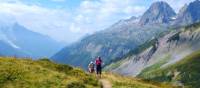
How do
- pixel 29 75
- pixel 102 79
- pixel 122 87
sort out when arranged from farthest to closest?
pixel 102 79, pixel 122 87, pixel 29 75

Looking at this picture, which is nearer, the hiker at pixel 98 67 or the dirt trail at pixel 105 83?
the dirt trail at pixel 105 83

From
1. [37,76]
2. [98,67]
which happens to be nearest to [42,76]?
[37,76]

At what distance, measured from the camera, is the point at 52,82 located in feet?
181

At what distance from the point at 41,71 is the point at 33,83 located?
6.04 metres

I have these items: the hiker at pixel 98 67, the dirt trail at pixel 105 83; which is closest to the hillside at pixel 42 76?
the dirt trail at pixel 105 83

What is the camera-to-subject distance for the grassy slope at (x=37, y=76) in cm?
5316

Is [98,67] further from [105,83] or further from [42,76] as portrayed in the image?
[42,76]

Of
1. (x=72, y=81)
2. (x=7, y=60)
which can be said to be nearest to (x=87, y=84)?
(x=72, y=81)

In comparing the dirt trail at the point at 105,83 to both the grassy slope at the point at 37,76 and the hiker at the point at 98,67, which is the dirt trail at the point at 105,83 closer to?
the grassy slope at the point at 37,76

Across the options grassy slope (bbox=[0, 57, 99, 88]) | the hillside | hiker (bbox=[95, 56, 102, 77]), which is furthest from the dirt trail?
hiker (bbox=[95, 56, 102, 77])

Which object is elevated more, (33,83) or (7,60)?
(7,60)

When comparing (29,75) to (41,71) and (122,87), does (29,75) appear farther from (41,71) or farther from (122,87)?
(122,87)

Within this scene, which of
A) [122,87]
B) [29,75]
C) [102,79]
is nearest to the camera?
[29,75]

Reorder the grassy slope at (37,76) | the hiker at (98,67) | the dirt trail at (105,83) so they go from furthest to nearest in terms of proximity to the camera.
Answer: the hiker at (98,67)
the dirt trail at (105,83)
the grassy slope at (37,76)
